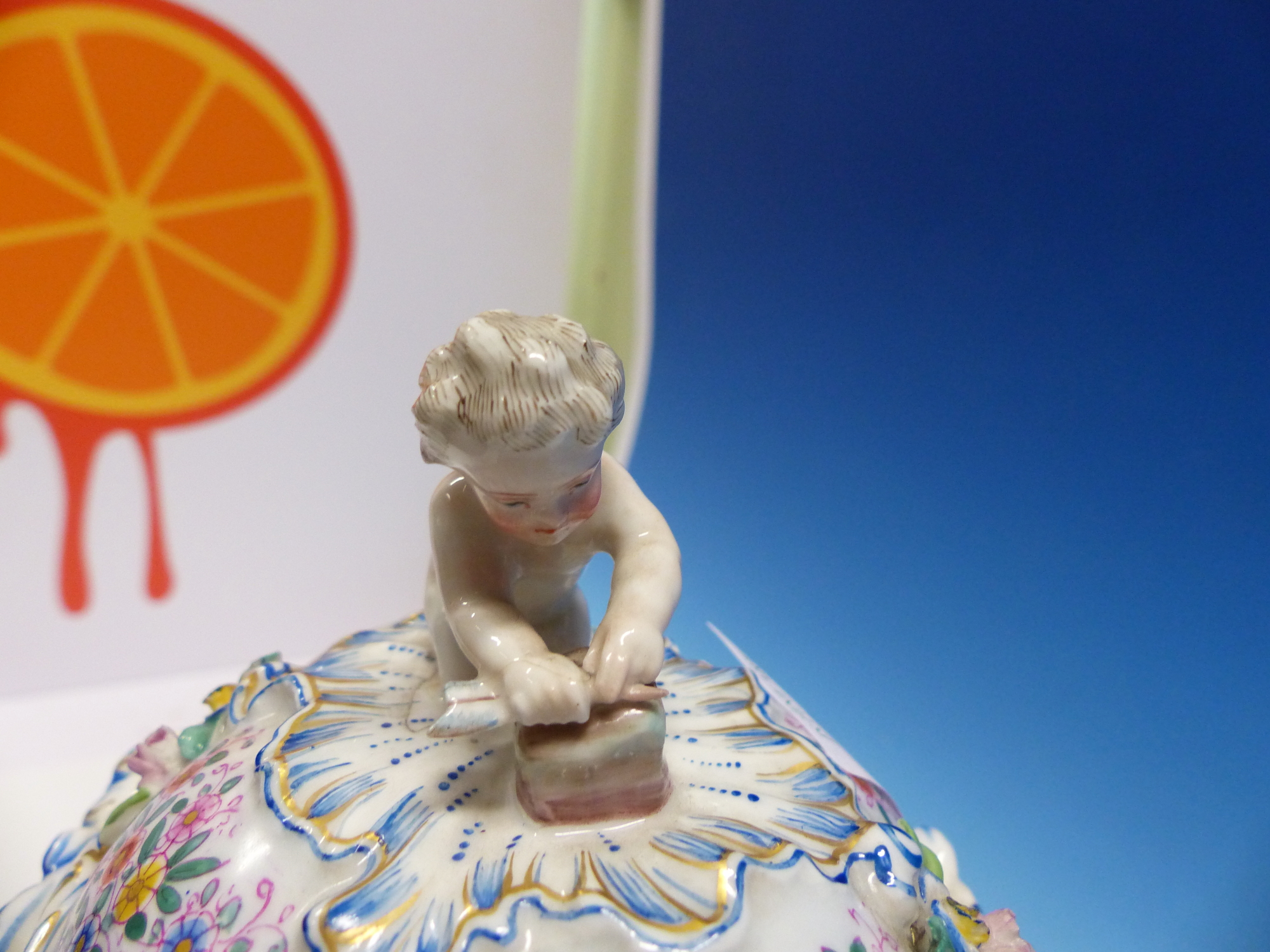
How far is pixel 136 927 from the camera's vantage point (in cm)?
78

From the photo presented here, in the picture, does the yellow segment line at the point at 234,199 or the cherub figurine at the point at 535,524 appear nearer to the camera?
the cherub figurine at the point at 535,524

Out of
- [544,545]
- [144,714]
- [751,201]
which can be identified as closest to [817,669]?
[751,201]

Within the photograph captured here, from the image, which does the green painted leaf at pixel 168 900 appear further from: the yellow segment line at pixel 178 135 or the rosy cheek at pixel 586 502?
the yellow segment line at pixel 178 135

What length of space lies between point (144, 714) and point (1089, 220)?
184 cm

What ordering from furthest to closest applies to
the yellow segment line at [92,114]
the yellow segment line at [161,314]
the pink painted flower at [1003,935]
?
the yellow segment line at [161,314]
the yellow segment line at [92,114]
the pink painted flower at [1003,935]

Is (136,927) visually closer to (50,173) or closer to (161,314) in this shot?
(161,314)

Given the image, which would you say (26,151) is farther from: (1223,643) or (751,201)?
(1223,643)

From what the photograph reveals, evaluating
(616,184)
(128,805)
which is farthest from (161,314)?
(128,805)

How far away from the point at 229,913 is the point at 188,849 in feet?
0.29

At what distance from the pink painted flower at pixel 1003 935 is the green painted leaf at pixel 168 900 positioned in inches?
28.1

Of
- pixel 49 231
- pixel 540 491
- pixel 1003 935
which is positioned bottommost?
pixel 1003 935

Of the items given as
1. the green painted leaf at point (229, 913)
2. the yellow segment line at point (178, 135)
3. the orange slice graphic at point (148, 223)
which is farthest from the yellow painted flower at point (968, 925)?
the yellow segment line at point (178, 135)

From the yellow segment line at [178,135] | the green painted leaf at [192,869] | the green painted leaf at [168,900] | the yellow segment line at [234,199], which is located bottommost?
the green painted leaf at [168,900]

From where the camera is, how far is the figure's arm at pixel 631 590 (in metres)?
0.77
